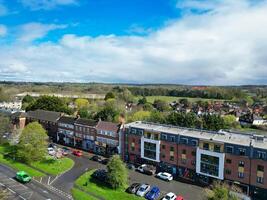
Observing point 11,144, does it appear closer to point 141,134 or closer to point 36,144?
point 36,144

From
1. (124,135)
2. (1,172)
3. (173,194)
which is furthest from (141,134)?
(1,172)

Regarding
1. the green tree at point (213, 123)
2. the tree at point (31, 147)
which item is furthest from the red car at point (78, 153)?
the green tree at point (213, 123)

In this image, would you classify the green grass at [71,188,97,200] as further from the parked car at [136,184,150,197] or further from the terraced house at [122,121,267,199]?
the terraced house at [122,121,267,199]

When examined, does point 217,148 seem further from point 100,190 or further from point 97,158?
point 97,158

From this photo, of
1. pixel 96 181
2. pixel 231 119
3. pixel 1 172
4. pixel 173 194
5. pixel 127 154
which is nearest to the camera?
pixel 173 194

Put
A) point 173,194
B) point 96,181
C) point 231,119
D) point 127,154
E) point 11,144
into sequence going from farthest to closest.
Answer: point 231,119 < point 11,144 < point 127,154 < point 96,181 < point 173,194

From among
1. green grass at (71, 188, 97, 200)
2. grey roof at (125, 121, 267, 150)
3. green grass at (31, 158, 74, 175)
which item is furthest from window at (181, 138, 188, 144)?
green grass at (31, 158, 74, 175)

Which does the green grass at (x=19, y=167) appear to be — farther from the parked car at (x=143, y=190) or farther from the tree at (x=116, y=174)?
the parked car at (x=143, y=190)

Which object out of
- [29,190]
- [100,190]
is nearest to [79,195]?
[100,190]
